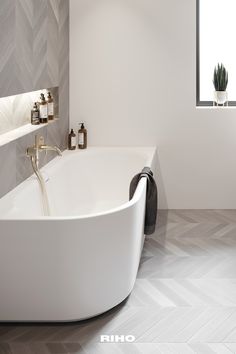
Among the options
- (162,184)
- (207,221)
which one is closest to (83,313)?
(207,221)

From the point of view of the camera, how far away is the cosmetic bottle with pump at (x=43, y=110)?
4.65 meters

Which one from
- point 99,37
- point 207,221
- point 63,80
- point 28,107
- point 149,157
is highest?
point 99,37

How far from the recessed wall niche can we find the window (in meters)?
1.66

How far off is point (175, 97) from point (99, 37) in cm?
85

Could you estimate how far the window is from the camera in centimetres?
564

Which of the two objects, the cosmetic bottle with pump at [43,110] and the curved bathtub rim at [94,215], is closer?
the curved bathtub rim at [94,215]

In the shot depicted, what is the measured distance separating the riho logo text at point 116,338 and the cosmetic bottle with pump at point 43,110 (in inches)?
83.1

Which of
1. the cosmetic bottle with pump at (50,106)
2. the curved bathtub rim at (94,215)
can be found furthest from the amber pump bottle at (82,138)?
the curved bathtub rim at (94,215)

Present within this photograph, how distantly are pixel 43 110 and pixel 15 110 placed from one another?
17.7 inches

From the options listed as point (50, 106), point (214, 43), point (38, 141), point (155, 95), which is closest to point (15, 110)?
point (38, 141)

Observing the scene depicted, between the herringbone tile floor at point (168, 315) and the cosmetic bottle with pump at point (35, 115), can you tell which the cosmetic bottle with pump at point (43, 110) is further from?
the herringbone tile floor at point (168, 315)

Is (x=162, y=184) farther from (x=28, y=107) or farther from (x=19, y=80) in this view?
(x=19, y=80)

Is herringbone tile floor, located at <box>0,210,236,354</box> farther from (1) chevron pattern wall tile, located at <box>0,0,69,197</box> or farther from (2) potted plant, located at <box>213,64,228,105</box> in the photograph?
(2) potted plant, located at <box>213,64,228,105</box>

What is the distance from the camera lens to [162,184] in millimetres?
5617
